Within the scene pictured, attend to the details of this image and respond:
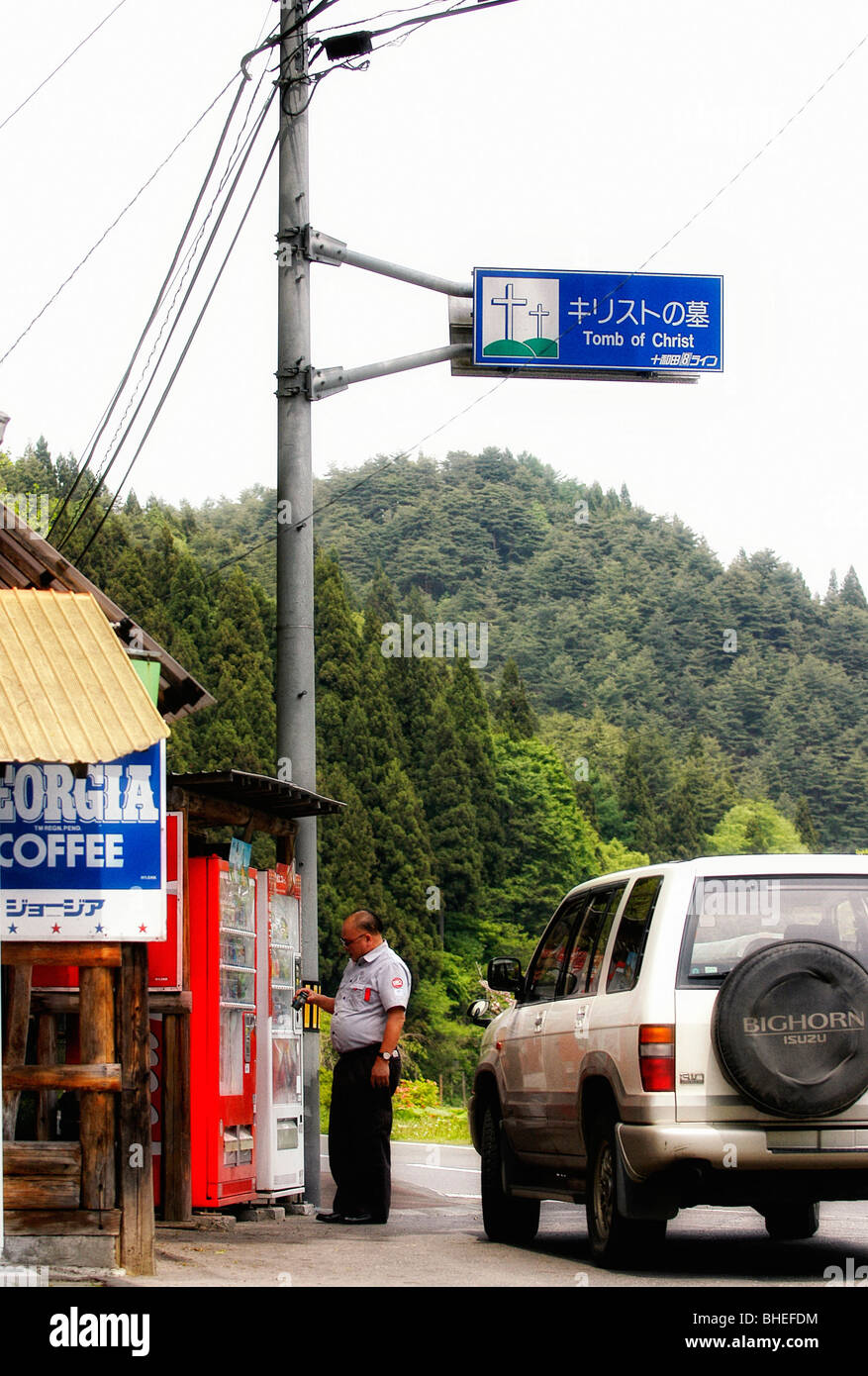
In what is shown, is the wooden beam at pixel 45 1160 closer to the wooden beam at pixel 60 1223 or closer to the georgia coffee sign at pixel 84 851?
the wooden beam at pixel 60 1223

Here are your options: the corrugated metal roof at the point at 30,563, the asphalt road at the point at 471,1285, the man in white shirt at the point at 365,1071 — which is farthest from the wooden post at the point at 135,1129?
the man in white shirt at the point at 365,1071

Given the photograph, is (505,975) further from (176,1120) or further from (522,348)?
(522,348)

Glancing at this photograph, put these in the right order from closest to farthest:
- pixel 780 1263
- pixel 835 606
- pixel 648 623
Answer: pixel 780 1263, pixel 648 623, pixel 835 606

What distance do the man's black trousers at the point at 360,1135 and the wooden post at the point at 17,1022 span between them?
10.2ft

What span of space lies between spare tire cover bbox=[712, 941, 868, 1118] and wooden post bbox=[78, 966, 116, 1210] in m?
2.69

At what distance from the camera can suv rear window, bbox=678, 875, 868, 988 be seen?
861 cm

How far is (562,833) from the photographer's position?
95938 millimetres

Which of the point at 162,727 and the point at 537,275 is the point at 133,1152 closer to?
the point at 162,727

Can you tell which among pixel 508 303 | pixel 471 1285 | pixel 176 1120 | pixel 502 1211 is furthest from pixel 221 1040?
pixel 508 303

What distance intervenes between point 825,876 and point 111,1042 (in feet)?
Result: 11.2

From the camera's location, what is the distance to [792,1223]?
35.8 ft

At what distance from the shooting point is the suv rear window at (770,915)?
8.61 meters

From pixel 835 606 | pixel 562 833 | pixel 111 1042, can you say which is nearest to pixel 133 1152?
pixel 111 1042
